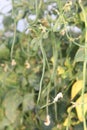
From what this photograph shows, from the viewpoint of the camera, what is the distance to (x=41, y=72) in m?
1.19

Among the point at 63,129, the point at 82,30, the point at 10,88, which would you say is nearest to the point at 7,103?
the point at 10,88

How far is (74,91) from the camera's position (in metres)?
1.04

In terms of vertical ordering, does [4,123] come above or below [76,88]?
below

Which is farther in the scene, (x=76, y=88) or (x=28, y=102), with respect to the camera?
(x=28, y=102)

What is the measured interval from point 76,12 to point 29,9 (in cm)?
18

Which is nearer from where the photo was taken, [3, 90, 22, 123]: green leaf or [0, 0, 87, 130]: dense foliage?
[0, 0, 87, 130]: dense foliage

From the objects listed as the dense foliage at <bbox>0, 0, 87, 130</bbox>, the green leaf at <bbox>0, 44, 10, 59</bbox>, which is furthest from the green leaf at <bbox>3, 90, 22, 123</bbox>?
the green leaf at <bbox>0, 44, 10, 59</bbox>

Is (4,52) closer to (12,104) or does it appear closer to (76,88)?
(12,104)

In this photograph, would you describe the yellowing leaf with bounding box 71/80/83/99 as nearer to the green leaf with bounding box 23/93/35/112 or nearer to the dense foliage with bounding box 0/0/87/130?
the dense foliage with bounding box 0/0/87/130

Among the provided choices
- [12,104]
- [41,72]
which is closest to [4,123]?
[12,104]

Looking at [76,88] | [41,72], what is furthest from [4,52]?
[76,88]

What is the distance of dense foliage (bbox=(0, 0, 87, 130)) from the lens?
108 centimetres

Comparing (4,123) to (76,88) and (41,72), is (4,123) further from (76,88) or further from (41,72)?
(76,88)

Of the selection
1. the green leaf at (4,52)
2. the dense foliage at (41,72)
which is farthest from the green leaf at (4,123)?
the green leaf at (4,52)
